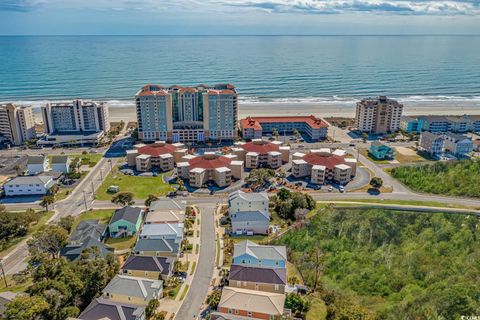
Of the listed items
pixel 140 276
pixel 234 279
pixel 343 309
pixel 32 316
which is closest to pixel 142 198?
pixel 140 276

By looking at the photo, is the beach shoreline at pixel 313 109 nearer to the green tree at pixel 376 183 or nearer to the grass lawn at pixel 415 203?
the green tree at pixel 376 183

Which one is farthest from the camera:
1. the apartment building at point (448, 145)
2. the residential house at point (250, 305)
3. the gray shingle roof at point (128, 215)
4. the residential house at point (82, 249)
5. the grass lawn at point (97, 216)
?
the apartment building at point (448, 145)

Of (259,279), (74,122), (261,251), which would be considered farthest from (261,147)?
(74,122)

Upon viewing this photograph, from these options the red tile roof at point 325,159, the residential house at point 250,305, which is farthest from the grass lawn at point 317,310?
the red tile roof at point 325,159

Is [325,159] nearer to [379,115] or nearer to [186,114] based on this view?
[379,115]

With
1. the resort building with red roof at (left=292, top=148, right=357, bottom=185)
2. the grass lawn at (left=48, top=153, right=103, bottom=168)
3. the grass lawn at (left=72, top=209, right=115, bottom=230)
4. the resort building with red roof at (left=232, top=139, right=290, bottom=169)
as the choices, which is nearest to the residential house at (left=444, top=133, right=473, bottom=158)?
the resort building with red roof at (left=292, top=148, right=357, bottom=185)

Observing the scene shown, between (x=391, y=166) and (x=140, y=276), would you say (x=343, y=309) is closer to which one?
(x=140, y=276)

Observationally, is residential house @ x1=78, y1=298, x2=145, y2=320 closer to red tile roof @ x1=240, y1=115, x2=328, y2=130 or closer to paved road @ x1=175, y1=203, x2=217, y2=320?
paved road @ x1=175, y1=203, x2=217, y2=320
